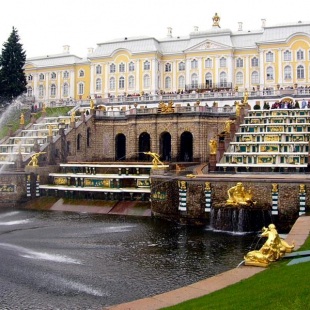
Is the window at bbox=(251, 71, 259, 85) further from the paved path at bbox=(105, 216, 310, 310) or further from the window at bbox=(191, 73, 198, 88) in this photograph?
the paved path at bbox=(105, 216, 310, 310)

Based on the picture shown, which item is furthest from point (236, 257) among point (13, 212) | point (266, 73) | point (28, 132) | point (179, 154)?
point (266, 73)

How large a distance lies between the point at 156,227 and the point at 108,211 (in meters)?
6.95

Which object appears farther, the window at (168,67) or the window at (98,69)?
the window at (98,69)

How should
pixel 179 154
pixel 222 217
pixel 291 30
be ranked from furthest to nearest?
pixel 291 30
pixel 179 154
pixel 222 217

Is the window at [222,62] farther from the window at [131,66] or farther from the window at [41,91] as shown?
the window at [41,91]

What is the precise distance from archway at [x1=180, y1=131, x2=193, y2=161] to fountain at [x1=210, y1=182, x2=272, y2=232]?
23.1 meters

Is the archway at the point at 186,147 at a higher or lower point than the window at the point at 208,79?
lower

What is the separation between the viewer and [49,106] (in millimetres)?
66625

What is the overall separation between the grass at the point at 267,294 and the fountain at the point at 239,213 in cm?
1185

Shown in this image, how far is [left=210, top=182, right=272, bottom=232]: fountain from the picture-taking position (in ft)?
78.7

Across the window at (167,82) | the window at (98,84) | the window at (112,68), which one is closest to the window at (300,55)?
the window at (167,82)

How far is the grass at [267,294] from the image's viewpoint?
890cm

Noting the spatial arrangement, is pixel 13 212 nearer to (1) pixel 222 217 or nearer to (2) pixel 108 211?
(2) pixel 108 211

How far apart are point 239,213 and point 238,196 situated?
1.14 metres
